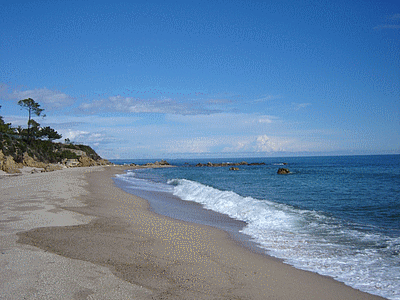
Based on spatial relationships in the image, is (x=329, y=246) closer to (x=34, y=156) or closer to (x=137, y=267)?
(x=137, y=267)

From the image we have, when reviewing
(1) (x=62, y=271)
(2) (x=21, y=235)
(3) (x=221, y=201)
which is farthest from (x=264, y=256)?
(3) (x=221, y=201)

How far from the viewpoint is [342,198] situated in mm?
17609

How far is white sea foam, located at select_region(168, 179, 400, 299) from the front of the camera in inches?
221

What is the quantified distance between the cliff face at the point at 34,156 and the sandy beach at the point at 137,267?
1343 inches

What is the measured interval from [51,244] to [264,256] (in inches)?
209

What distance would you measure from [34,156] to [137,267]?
6338cm

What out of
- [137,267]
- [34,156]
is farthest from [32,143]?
[137,267]

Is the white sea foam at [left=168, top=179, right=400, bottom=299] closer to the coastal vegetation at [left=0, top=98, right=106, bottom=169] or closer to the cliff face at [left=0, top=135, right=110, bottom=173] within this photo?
the cliff face at [left=0, top=135, right=110, bottom=173]

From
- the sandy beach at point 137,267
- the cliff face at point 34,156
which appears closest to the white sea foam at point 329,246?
the sandy beach at point 137,267

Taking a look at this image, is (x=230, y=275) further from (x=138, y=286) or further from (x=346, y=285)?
(x=346, y=285)

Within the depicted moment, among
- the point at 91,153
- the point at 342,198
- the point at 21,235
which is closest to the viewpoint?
the point at 21,235

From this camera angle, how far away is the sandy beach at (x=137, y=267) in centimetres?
456

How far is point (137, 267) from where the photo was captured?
562 cm

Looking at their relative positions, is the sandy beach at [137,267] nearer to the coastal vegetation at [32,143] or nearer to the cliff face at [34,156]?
the cliff face at [34,156]
